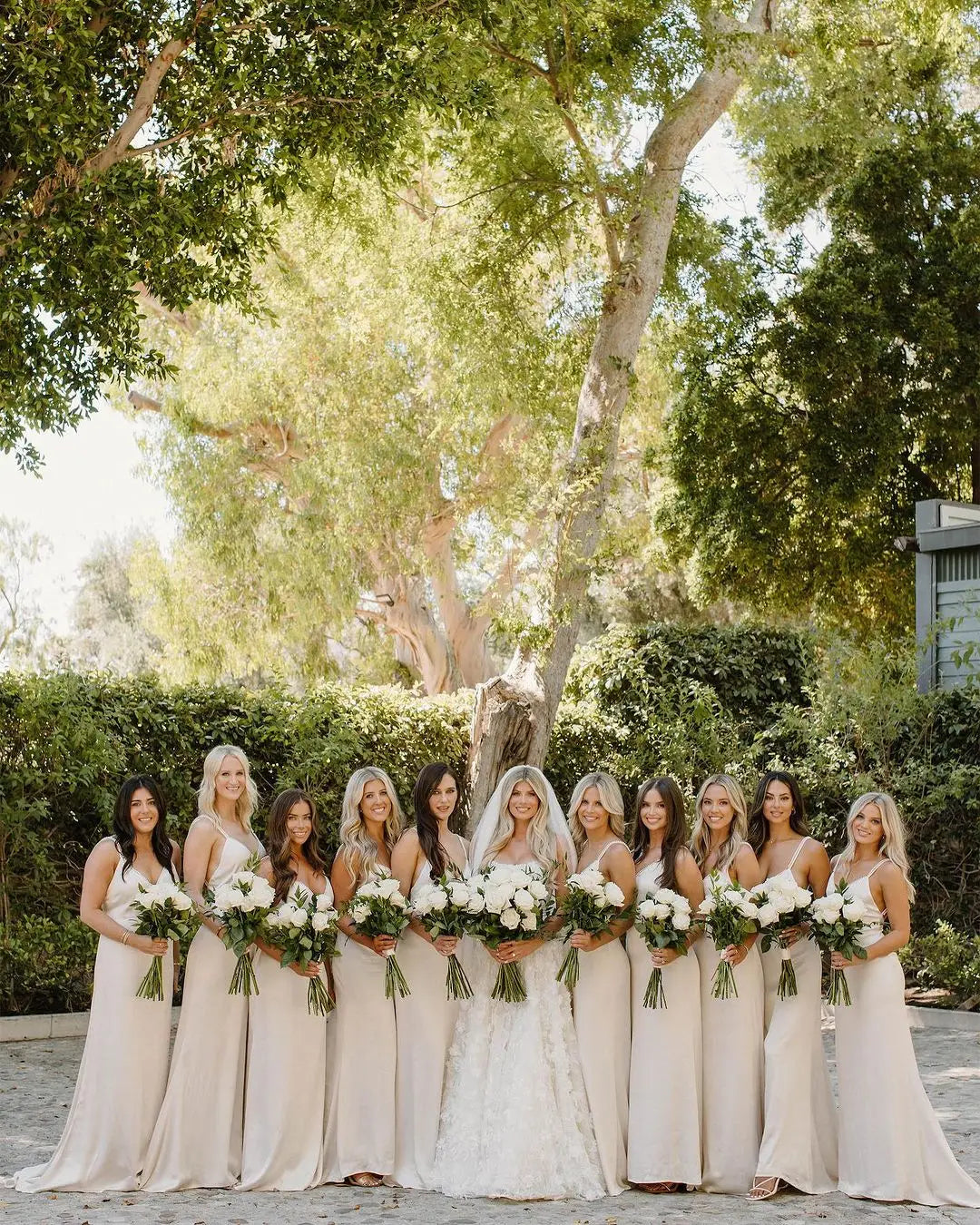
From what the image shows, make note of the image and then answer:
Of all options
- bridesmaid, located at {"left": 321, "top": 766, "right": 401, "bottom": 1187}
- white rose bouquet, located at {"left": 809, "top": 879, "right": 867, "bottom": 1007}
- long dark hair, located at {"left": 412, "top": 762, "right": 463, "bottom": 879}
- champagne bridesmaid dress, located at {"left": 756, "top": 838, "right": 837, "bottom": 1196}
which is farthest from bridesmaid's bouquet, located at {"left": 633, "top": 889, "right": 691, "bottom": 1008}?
bridesmaid, located at {"left": 321, "top": 766, "right": 401, "bottom": 1187}

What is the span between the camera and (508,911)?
20.5ft

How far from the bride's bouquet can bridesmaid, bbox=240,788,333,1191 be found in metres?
0.72

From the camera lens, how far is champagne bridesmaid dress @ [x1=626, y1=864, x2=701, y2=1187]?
20.8 feet

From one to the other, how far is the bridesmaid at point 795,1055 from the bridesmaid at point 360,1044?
175 cm

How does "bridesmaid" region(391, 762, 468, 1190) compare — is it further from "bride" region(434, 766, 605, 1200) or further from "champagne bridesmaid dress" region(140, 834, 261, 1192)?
"champagne bridesmaid dress" region(140, 834, 261, 1192)

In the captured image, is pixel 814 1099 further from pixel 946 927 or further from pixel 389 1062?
pixel 946 927

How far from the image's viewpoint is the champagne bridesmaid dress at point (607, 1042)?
641 centimetres

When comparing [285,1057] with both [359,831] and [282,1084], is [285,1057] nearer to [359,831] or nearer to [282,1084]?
[282,1084]

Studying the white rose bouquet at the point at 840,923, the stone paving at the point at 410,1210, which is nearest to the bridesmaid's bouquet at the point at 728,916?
the white rose bouquet at the point at 840,923

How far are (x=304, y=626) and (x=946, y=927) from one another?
12.7 metres

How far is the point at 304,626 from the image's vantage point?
73.7 ft

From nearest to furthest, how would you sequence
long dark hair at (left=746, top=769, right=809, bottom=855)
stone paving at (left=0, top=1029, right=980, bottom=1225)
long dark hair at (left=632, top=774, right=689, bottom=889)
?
1. stone paving at (left=0, top=1029, right=980, bottom=1225)
2. long dark hair at (left=632, top=774, right=689, bottom=889)
3. long dark hair at (left=746, top=769, right=809, bottom=855)

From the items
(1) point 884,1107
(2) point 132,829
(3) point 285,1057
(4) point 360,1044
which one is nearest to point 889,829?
(1) point 884,1107

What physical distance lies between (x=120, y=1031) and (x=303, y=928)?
1.02 m
